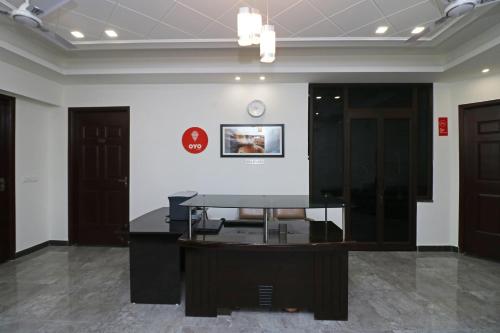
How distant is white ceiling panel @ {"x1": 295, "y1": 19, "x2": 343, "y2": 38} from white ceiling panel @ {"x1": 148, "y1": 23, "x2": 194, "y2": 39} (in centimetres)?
142

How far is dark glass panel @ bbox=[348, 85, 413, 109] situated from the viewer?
417 cm

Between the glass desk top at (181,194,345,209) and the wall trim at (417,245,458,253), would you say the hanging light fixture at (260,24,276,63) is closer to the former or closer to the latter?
the glass desk top at (181,194,345,209)

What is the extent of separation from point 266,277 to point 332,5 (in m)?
2.74

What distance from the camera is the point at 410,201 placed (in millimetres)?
4145

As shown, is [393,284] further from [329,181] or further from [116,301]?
[116,301]

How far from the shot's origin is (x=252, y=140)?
13.6ft

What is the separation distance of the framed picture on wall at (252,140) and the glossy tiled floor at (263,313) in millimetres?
2133

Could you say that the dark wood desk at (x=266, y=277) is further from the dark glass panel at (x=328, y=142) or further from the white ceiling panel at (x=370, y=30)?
the white ceiling panel at (x=370, y=30)

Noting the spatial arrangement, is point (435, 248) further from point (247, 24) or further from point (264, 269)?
point (247, 24)

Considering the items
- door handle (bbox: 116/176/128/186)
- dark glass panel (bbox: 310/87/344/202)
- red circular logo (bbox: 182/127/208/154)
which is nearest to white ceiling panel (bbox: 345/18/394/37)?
dark glass panel (bbox: 310/87/344/202)

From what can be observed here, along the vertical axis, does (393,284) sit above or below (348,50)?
below

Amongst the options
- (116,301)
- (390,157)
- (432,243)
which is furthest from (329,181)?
(116,301)

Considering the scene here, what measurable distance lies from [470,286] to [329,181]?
2134mm

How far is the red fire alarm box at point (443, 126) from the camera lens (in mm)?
4145
